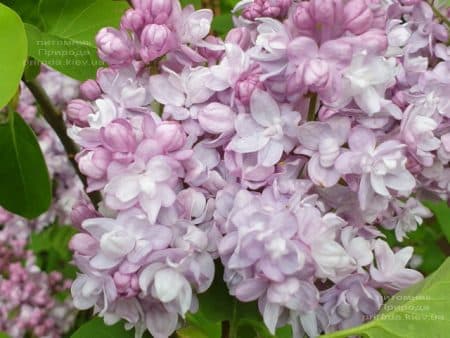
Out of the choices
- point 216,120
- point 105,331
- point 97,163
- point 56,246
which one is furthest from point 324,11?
point 56,246

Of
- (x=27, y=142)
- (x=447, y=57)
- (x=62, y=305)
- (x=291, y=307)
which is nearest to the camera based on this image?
(x=291, y=307)

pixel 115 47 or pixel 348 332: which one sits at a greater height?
pixel 115 47

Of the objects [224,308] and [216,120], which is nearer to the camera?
[216,120]

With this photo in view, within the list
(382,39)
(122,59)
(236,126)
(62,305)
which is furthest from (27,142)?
(62,305)

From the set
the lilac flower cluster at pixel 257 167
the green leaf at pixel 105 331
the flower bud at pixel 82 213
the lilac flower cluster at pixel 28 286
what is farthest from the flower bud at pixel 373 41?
the lilac flower cluster at pixel 28 286

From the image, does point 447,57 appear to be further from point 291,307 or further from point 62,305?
point 62,305

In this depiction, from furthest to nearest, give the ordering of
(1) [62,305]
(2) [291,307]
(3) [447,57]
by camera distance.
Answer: (1) [62,305]
(3) [447,57]
(2) [291,307]

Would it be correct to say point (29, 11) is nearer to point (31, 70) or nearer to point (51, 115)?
point (31, 70)
